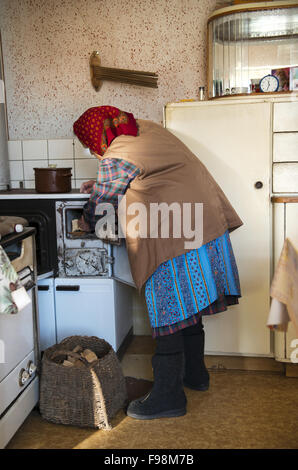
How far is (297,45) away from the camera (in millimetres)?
2697

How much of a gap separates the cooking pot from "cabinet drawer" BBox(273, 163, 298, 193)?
3.62ft

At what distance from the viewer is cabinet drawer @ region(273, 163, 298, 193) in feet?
8.04

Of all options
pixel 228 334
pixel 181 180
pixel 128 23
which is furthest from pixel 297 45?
pixel 228 334

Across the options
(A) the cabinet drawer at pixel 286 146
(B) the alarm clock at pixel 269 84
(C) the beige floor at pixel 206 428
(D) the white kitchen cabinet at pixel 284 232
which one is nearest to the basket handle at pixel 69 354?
(C) the beige floor at pixel 206 428

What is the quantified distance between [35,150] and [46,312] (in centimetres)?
115

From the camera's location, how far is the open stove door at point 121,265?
2471 mm

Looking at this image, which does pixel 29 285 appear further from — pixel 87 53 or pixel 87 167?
pixel 87 53

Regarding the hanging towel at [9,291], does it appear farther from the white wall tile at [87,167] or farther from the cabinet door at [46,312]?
the white wall tile at [87,167]

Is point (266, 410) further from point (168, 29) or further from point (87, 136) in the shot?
point (168, 29)

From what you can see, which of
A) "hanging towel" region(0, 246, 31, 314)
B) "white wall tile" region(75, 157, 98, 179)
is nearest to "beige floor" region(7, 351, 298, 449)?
"hanging towel" region(0, 246, 31, 314)

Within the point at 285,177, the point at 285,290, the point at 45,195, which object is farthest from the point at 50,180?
the point at 285,290

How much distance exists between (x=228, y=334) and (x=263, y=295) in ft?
0.93

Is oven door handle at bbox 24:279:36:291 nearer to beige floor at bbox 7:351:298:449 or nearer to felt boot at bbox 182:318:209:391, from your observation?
beige floor at bbox 7:351:298:449

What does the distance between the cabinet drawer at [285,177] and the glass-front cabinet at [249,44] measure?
1.50 ft
